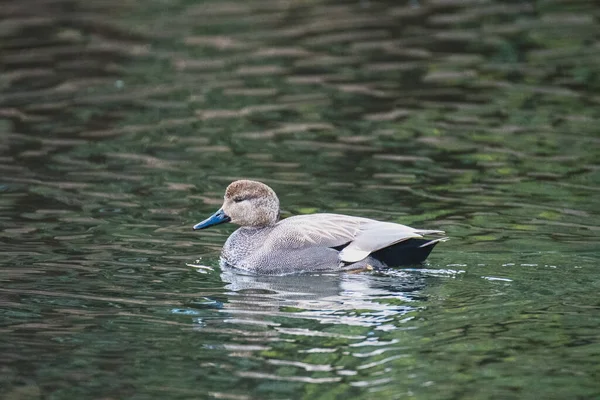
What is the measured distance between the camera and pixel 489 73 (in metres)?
16.7

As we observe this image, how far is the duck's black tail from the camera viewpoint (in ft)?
31.2

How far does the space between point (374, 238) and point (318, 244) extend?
19.3 inches

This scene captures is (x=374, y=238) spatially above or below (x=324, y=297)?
above

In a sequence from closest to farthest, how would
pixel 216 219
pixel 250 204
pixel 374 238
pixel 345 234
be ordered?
pixel 374 238, pixel 345 234, pixel 250 204, pixel 216 219

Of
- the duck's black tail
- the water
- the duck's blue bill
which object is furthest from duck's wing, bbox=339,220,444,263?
the duck's blue bill

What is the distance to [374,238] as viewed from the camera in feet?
31.1

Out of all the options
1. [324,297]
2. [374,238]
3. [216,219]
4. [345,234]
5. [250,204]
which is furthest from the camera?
[216,219]

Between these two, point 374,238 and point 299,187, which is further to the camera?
point 299,187

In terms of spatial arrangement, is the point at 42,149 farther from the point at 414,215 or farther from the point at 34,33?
the point at 34,33

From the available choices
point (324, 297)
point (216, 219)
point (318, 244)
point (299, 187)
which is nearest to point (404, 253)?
point (318, 244)

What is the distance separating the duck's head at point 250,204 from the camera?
1020 cm

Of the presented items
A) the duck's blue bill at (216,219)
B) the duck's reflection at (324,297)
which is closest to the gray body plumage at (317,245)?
the duck's reflection at (324,297)

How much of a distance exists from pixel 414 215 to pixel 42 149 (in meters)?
4.98

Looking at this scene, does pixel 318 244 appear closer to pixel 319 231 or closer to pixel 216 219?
pixel 319 231
